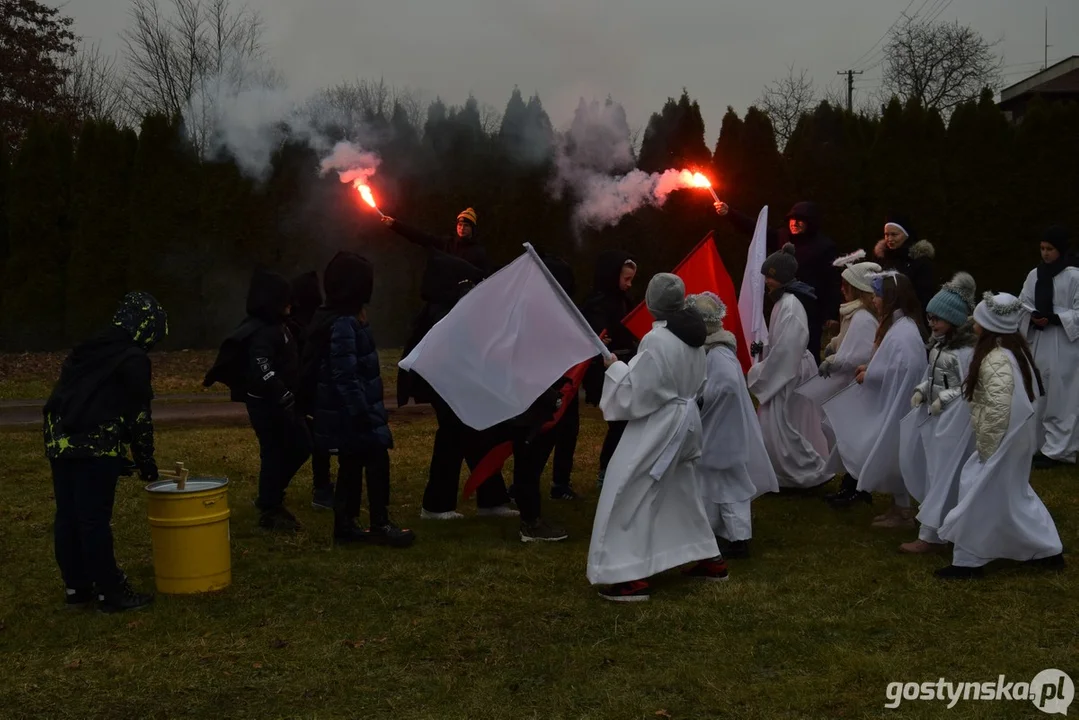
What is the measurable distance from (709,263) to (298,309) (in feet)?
12.1

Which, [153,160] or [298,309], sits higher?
[153,160]

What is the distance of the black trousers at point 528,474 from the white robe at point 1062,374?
573 centimetres

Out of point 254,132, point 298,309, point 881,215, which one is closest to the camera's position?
point 298,309

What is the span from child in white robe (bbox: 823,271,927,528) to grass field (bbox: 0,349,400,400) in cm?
1055

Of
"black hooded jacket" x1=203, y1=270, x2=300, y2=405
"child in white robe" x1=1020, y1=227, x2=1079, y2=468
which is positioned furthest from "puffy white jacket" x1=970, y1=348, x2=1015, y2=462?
"black hooded jacket" x1=203, y1=270, x2=300, y2=405

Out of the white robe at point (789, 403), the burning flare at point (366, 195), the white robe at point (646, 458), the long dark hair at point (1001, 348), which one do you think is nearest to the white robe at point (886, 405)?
the white robe at point (789, 403)

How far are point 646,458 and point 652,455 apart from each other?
4cm

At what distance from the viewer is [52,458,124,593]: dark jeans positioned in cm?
611

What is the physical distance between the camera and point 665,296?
6.55m

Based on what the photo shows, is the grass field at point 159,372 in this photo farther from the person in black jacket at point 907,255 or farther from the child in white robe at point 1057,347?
the child in white robe at point 1057,347

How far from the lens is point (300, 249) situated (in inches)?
903

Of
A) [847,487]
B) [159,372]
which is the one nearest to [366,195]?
[847,487]

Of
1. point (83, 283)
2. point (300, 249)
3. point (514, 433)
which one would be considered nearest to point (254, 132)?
point (300, 249)

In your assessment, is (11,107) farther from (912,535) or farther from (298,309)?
(912,535)
